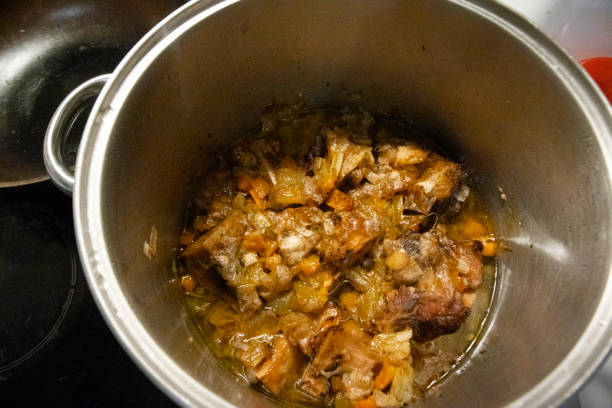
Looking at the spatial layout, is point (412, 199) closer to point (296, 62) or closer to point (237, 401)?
point (296, 62)

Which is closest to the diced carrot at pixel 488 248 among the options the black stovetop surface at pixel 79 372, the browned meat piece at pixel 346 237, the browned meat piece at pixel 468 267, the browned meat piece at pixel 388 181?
the browned meat piece at pixel 468 267

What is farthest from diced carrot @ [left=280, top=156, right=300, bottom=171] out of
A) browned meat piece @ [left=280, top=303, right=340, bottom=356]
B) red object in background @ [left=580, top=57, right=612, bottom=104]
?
red object in background @ [left=580, top=57, right=612, bottom=104]

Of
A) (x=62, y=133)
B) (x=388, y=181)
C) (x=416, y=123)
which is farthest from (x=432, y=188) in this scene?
(x=62, y=133)

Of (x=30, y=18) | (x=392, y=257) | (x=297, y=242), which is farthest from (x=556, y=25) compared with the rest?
(x=30, y=18)

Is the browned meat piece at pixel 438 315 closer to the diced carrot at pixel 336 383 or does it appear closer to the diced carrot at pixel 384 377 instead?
the diced carrot at pixel 384 377

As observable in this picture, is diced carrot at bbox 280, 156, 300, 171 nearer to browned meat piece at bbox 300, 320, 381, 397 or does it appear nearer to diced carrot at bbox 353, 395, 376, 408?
browned meat piece at bbox 300, 320, 381, 397

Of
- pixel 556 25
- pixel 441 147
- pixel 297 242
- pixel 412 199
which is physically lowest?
pixel 297 242
